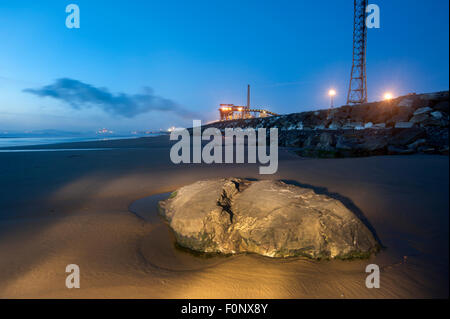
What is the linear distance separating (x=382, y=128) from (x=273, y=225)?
26.5 feet

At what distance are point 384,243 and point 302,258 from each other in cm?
88

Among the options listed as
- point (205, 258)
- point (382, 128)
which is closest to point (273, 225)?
point (205, 258)

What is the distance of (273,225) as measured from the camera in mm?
1924

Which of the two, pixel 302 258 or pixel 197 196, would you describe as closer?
pixel 302 258

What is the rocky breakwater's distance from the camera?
4.89 metres

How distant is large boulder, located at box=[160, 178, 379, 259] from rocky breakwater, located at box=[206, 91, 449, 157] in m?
1.87

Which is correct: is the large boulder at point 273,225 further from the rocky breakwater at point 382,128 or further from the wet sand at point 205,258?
the rocky breakwater at point 382,128

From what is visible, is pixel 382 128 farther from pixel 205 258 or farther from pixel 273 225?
pixel 205 258

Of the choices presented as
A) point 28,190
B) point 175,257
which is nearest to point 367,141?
point 175,257

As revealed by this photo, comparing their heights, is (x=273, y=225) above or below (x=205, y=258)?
above

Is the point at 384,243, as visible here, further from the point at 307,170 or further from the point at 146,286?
the point at 307,170

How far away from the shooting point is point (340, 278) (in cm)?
154
